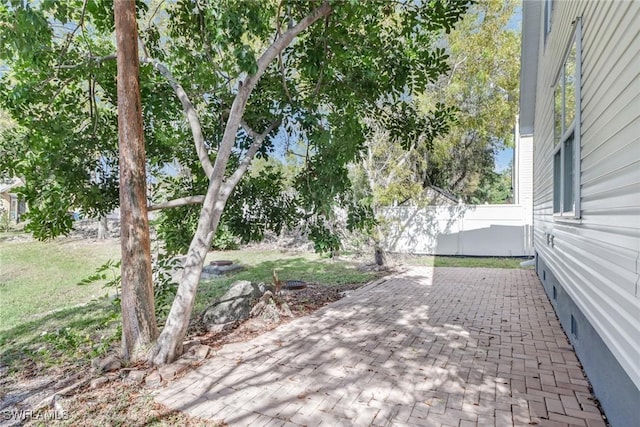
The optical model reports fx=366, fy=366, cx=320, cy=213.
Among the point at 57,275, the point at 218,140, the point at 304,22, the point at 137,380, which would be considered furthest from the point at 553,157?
the point at 57,275

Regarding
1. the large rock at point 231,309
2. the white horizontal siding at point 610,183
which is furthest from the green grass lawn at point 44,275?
the white horizontal siding at point 610,183

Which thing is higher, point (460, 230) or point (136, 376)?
point (460, 230)

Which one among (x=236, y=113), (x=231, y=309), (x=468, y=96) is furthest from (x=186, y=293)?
(x=468, y=96)

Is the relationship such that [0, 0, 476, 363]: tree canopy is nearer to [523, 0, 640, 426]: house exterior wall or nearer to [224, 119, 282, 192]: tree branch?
[224, 119, 282, 192]: tree branch

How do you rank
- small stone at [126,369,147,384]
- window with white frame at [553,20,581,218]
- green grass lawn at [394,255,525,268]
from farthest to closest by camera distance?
green grass lawn at [394,255,525,268] → window with white frame at [553,20,581,218] → small stone at [126,369,147,384]

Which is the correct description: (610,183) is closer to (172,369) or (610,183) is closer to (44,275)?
(172,369)

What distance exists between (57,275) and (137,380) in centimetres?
752

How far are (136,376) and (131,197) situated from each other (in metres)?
1.76

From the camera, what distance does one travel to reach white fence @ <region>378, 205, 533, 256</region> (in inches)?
488

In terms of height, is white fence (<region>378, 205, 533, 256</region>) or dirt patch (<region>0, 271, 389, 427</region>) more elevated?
white fence (<region>378, 205, 533, 256</region>)

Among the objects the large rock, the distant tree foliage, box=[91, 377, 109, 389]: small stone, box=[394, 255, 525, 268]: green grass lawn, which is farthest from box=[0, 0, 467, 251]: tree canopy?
box=[394, 255, 525, 268]: green grass lawn

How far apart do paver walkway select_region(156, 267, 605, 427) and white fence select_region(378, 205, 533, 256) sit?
22.7 feet

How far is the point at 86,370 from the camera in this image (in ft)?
12.3

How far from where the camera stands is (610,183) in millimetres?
2592
